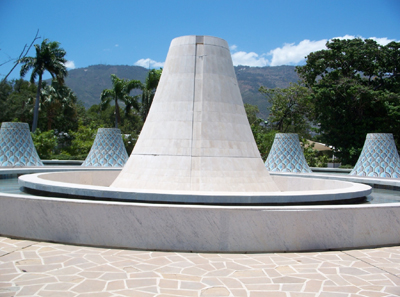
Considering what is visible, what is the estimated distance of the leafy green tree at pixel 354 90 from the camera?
26.0 meters

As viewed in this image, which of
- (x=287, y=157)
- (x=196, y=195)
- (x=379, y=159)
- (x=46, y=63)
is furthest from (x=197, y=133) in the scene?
(x=46, y=63)

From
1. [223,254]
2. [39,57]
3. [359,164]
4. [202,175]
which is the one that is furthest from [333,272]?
[39,57]

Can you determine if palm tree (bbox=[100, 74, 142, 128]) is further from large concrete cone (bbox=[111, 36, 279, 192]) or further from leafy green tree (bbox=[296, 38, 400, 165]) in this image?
large concrete cone (bbox=[111, 36, 279, 192])

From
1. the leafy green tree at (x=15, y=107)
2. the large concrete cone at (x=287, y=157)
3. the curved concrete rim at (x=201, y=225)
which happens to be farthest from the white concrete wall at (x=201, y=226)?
the leafy green tree at (x=15, y=107)

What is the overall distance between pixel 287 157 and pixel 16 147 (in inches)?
459

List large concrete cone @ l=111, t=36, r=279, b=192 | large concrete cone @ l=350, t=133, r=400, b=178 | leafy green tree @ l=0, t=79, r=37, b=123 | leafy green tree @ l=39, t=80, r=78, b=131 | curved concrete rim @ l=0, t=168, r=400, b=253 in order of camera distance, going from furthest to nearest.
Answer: leafy green tree @ l=0, t=79, r=37, b=123, leafy green tree @ l=39, t=80, r=78, b=131, large concrete cone @ l=350, t=133, r=400, b=178, large concrete cone @ l=111, t=36, r=279, b=192, curved concrete rim @ l=0, t=168, r=400, b=253

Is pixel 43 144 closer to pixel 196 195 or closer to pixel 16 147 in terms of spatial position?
pixel 16 147

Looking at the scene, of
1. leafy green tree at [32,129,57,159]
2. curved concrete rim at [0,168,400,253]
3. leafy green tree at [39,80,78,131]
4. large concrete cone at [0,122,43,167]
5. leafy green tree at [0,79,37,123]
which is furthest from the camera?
leafy green tree at [0,79,37,123]

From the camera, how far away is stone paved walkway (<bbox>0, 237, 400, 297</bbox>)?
418cm

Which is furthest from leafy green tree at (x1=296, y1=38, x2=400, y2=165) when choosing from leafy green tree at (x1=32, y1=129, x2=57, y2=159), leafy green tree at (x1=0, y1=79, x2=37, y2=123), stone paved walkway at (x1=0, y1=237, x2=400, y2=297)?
leafy green tree at (x1=0, y1=79, x2=37, y2=123)

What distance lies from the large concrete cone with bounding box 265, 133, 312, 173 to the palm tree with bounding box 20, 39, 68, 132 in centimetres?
2014

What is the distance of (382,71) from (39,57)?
26405 mm

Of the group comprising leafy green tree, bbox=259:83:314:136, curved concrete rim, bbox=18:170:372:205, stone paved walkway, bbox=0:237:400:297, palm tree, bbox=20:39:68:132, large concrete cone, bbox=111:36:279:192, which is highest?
palm tree, bbox=20:39:68:132

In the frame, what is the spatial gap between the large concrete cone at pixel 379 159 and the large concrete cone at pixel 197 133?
7.60 metres
